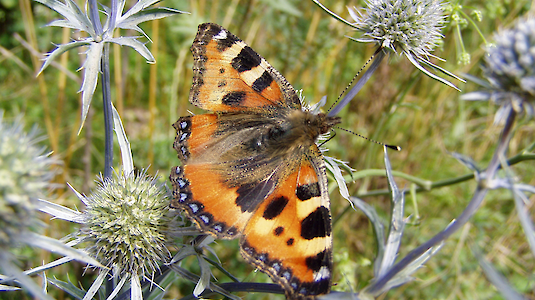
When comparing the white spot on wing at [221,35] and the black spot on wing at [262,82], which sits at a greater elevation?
the white spot on wing at [221,35]

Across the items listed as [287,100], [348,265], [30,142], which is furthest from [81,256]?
[348,265]

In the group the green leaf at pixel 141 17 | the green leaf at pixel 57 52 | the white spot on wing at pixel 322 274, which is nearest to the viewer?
the green leaf at pixel 57 52

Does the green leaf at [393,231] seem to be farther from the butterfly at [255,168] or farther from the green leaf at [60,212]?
the green leaf at [60,212]

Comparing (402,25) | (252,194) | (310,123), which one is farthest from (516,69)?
(252,194)

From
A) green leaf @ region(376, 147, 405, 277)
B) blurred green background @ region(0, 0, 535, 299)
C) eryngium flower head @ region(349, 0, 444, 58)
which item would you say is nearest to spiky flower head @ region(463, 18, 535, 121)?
green leaf @ region(376, 147, 405, 277)

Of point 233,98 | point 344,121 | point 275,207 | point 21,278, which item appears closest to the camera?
point 21,278

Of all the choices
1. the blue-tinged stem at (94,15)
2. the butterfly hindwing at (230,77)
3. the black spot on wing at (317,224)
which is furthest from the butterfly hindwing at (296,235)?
the blue-tinged stem at (94,15)

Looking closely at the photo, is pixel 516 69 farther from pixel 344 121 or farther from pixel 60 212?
pixel 344 121
